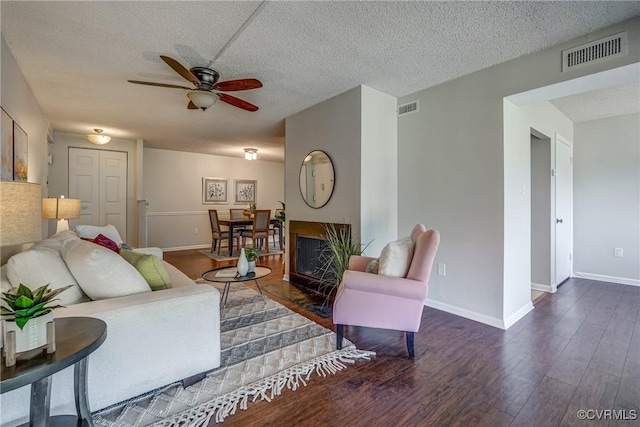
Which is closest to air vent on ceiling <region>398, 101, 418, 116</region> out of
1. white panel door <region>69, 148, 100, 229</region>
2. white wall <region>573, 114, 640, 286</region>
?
white wall <region>573, 114, 640, 286</region>

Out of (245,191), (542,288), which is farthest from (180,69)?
(245,191)

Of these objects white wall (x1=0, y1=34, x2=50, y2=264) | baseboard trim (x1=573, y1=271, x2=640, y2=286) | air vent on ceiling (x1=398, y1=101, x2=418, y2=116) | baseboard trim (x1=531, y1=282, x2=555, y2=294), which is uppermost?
air vent on ceiling (x1=398, y1=101, x2=418, y2=116)

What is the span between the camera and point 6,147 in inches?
89.7

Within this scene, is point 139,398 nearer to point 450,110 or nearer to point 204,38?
point 204,38

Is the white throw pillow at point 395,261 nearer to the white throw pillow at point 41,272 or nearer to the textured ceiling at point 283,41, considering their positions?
the textured ceiling at point 283,41

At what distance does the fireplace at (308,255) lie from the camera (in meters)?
3.67

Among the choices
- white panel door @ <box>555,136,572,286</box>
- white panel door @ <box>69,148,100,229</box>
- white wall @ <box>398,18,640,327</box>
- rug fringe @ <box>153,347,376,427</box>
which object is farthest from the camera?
white panel door @ <box>69,148,100,229</box>

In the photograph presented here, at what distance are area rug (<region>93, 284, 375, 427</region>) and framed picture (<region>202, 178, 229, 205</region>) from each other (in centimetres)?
501

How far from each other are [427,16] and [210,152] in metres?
6.21

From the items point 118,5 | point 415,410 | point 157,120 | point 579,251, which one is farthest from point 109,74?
point 579,251

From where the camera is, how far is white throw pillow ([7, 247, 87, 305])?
1.53 metres

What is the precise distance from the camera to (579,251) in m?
4.41

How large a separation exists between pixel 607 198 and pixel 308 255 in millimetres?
4281

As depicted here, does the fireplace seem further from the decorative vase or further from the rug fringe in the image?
Result: the rug fringe
